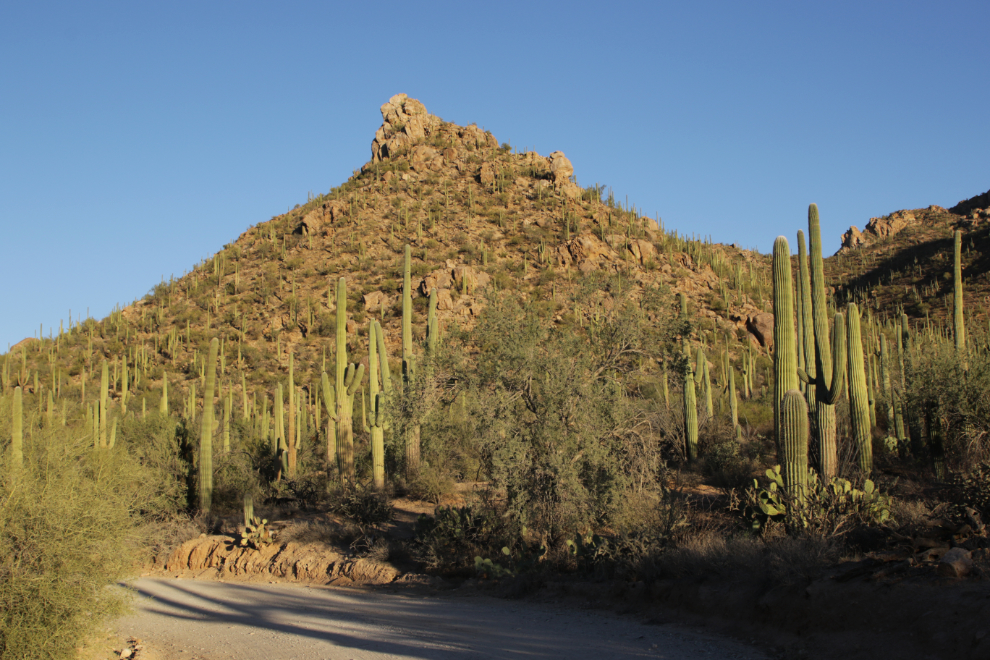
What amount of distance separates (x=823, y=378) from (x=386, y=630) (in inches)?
346

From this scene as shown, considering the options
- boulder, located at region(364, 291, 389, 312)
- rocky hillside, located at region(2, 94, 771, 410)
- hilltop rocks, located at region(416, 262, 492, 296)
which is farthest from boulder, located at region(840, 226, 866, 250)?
boulder, located at region(364, 291, 389, 312)

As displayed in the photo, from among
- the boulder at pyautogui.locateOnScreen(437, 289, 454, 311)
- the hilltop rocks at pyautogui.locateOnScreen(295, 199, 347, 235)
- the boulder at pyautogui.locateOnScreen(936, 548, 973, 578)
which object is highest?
the hilltop rocks at pyautogui.locateOnScreen(295, 199, 347, 235)

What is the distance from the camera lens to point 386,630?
8.80 meters

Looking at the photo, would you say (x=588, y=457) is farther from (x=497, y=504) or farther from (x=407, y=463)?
(x=407, y=463)

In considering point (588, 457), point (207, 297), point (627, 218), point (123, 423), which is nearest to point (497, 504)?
point (588, 457)

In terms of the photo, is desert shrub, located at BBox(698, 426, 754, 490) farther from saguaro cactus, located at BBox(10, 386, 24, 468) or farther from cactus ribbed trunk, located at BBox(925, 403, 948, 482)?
saguaro cactus, located at BBox(10, 386, 24, 468)

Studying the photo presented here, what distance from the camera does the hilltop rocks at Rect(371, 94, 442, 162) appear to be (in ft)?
186

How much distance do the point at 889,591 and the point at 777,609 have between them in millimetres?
1230

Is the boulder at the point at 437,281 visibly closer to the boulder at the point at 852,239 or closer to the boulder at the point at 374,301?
the boulder at the point at 374,301

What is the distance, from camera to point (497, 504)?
12844mm

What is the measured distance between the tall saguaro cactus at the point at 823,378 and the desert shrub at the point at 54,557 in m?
10.3

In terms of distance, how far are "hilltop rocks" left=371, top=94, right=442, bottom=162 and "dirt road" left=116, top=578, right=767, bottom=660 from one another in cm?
4819

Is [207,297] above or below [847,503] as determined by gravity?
above

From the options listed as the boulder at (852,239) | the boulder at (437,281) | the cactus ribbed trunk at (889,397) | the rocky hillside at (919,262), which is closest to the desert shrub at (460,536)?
the cactus ribbed trunk at (889,397)
